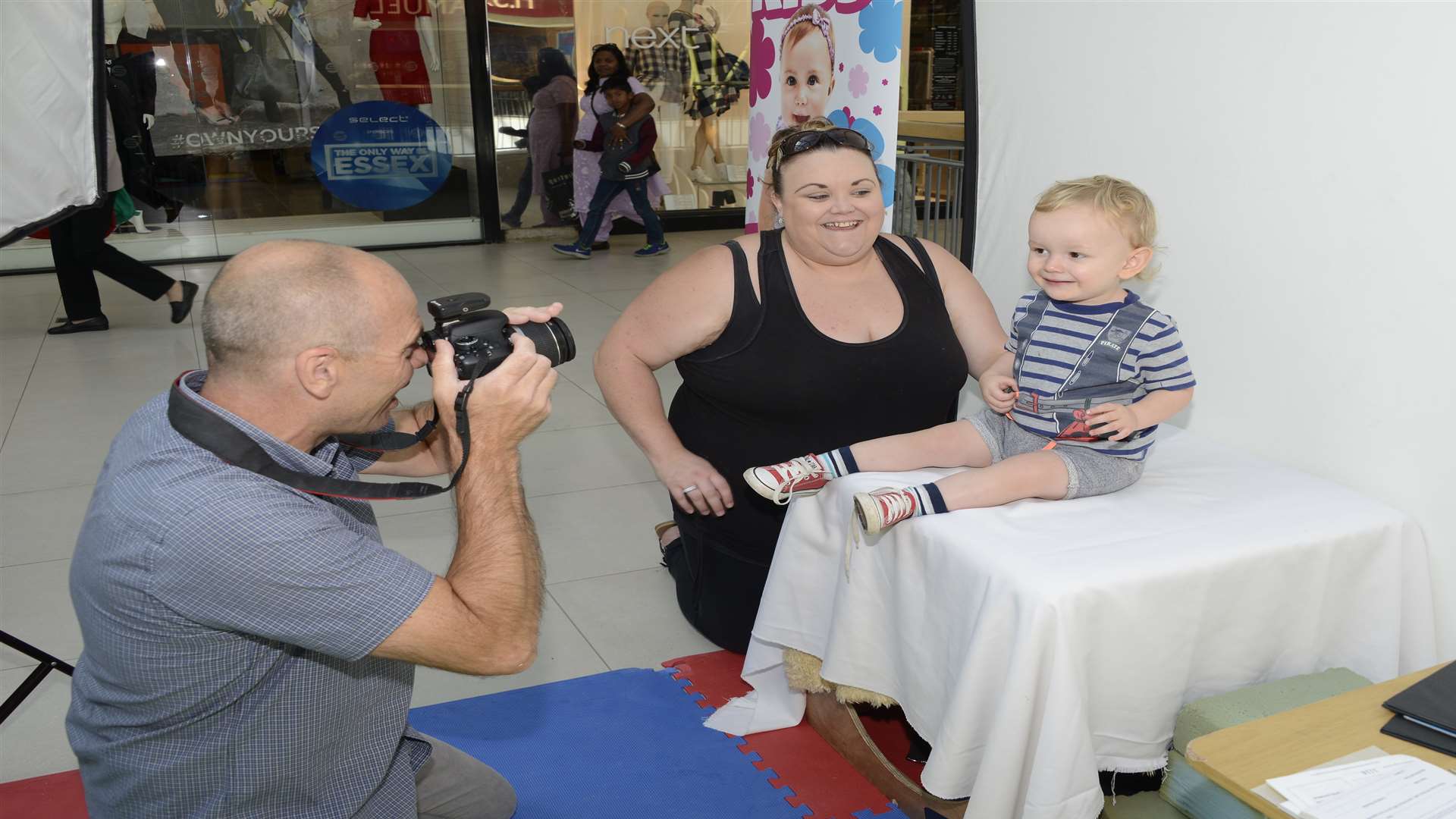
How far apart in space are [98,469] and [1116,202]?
134 inches

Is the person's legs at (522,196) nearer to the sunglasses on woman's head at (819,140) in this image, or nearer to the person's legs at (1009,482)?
the sunglasses on woman's head at (819,140)

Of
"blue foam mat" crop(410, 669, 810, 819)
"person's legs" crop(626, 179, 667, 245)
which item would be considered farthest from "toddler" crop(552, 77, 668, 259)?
"blue foam mat" crop(410, 669, 810, 819)

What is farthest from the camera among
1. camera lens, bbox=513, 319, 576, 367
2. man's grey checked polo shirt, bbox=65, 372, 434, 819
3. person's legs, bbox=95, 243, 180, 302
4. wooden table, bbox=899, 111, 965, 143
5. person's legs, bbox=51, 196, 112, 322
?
person's legs, bbox=95, 243, 180, 302

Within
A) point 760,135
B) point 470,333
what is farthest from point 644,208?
point 470,333

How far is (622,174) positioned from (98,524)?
22.6 ft

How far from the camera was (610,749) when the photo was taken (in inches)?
90.9

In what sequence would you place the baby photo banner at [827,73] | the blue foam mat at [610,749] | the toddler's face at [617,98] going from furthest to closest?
1. the toddler's face at [617,98]
2. the baby photo banner at [827,73]
3. the blue foam mat at [610,749]

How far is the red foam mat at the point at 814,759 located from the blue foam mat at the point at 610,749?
0.03 meters

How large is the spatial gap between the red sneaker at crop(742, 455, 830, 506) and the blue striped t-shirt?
1.36 ft

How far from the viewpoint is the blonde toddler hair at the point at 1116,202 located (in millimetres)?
1980

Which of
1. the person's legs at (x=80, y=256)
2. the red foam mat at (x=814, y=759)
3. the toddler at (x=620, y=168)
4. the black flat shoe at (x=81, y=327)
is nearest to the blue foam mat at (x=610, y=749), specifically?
the red foam mat at (x=814, y=759)

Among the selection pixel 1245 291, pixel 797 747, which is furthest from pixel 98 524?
pixel 1245 291

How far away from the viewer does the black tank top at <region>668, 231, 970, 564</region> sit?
7.70 ft

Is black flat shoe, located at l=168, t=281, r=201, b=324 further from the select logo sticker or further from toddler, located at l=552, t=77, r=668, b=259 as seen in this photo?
toddler, located at l=552, t=77, r=668, b=259
